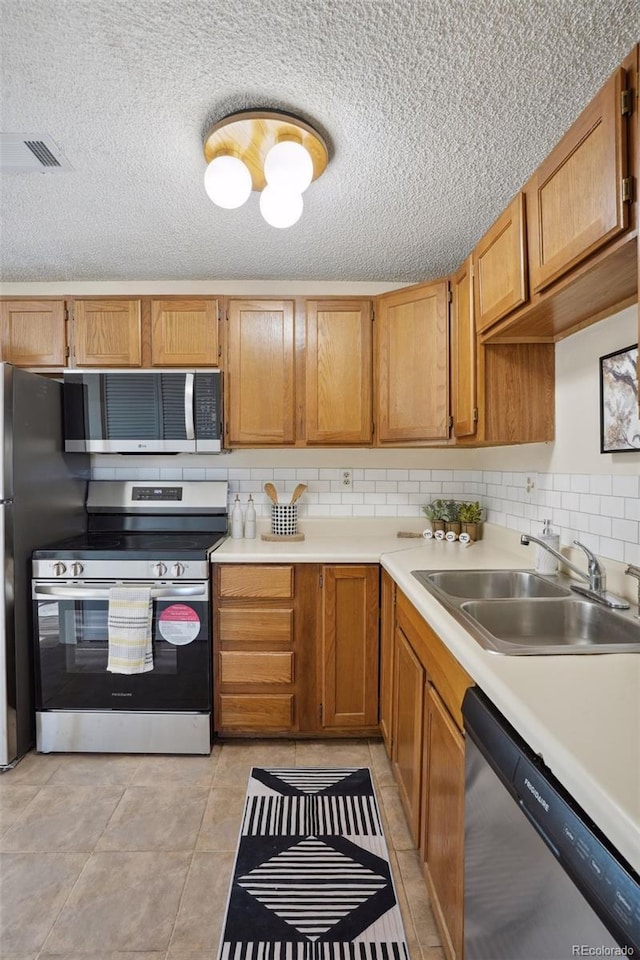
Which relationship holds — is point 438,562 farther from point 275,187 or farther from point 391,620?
point 275,187

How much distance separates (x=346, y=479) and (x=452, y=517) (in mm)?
655

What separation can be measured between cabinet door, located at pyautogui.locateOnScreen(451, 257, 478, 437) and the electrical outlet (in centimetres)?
83

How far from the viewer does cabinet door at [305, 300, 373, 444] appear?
2721 mm

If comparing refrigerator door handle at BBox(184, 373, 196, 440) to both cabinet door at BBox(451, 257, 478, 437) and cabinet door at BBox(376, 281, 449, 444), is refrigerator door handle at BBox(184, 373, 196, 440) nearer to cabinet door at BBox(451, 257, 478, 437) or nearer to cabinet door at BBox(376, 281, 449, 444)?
cabinet door at BBox(376, 281, 449, 444)

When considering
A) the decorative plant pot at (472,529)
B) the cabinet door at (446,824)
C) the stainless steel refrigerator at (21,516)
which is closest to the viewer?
the cabinet door at (446,824)

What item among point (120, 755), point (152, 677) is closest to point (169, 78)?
point (152, 677)

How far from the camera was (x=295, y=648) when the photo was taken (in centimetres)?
246

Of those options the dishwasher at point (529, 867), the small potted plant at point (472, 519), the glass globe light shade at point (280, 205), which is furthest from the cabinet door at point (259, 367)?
the dishwasher at point (529, 867)

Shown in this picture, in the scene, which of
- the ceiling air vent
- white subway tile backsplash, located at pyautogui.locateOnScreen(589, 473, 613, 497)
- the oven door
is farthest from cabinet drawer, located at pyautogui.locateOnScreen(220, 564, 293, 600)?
the ceiling air vent

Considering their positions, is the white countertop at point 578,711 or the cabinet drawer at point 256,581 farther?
the cabinet drawer at point 256,581

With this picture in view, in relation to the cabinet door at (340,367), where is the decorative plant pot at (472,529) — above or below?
below

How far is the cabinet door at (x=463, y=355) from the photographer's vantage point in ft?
6.95

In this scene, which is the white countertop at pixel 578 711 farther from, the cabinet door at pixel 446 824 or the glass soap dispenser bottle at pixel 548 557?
the glass soap dispenser bottle at pixel 548 557

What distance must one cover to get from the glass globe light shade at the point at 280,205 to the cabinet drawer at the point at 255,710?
2.05m
